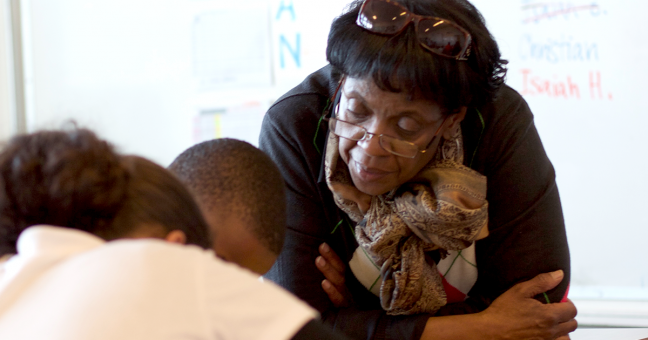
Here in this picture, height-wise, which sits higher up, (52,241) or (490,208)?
(52,241)

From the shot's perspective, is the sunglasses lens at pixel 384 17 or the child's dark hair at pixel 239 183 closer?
the child's dark hair at pixel 239 183

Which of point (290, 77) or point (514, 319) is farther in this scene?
point (290, 77)

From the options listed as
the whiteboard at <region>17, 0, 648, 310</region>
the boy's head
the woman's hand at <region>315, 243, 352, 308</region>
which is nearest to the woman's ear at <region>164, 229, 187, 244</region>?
the boy's head

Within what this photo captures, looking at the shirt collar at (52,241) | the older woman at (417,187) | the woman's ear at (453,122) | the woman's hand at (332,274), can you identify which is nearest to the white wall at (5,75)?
the older woman at (417,187)

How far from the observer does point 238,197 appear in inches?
39.2

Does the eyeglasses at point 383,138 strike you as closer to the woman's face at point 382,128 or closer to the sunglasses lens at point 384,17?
the woman's face at point 382,128

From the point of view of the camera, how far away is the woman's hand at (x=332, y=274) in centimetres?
138

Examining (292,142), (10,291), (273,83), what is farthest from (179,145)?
(10,291)

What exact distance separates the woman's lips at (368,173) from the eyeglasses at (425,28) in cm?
28

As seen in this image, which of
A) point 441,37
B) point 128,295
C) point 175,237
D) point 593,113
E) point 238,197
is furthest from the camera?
point 593,113

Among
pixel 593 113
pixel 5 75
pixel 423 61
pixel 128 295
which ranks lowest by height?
pixel 5 75

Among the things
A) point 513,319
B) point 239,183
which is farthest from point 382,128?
point 513,319

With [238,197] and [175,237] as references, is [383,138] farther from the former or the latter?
[175,237]

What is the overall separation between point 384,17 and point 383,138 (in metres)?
0.24
